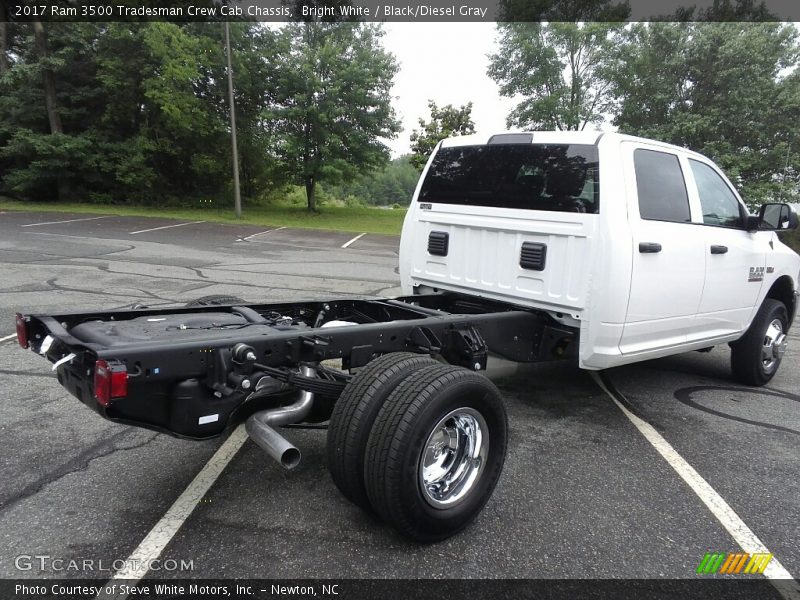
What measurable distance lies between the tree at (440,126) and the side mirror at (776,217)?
2710 cm

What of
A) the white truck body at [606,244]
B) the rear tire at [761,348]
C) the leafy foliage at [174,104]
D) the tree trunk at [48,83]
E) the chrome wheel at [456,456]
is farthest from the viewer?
the leafy foliage at [174,104]

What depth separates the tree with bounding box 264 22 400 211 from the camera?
27703 millimetres

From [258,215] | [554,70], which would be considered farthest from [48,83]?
[554,70]

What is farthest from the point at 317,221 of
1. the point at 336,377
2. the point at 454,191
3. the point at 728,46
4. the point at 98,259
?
the point at 336,377

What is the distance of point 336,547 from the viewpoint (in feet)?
8.54

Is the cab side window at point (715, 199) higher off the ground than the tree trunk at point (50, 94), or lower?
lower

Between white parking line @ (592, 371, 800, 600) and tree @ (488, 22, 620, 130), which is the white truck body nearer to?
white parking line @ (592, 371, 800, 600)

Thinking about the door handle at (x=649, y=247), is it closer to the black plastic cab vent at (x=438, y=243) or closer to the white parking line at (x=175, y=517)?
the black plastic cab vent at (x=438, y=243)

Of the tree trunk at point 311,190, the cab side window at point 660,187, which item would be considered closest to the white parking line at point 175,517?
the cab side window at point 660,187

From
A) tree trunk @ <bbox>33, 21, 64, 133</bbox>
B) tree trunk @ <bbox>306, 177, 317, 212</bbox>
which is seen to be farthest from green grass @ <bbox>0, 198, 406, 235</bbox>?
tree trunk @ <bbox>33, 21, 64, 133</bbox>

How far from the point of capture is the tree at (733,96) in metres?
24.1

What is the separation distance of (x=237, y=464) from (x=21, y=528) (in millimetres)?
1107

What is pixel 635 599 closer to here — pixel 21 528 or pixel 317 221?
pixel 21 528

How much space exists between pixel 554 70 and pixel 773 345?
2809 centimetres
